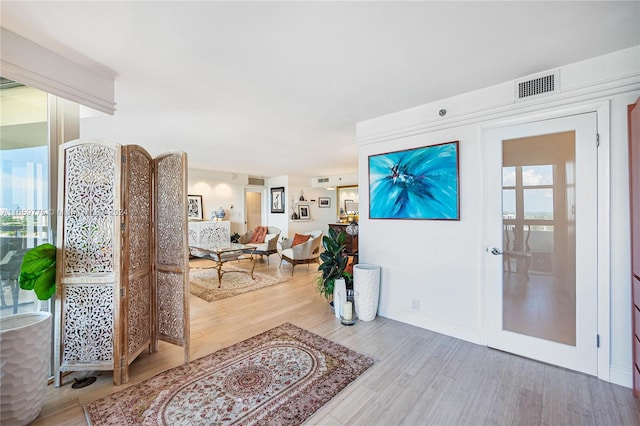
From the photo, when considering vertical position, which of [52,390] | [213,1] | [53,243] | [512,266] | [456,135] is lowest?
[52,390]

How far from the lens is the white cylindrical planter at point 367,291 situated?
3268 millimetres

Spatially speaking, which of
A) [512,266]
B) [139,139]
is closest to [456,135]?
[512,266]

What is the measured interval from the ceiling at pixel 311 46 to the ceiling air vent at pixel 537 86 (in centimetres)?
7

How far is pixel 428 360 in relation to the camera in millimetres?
2449

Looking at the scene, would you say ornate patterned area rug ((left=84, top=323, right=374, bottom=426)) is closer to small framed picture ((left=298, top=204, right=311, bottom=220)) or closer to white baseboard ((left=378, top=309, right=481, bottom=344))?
white baseboard ((left=378, top=309, right=481, bottom=344))

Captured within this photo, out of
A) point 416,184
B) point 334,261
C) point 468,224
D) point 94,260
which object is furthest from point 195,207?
point 468,224

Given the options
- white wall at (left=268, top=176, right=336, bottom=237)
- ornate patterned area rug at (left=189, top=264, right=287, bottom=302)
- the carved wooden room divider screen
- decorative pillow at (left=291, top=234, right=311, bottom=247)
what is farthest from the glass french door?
white wall at (left=268, top=176, right=336, bottom=237)

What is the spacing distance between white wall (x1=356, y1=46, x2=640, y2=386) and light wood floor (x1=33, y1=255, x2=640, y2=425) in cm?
30

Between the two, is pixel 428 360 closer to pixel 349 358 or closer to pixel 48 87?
pixel 349 358

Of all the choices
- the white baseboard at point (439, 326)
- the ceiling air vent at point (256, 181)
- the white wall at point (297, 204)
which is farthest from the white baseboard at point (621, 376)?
the ceiling air vent at point (256, 181)

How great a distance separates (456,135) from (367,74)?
3.95ft

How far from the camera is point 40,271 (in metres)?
2.00

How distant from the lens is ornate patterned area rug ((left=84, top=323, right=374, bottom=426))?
1791mm

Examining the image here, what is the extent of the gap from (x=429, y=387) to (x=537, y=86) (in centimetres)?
267
